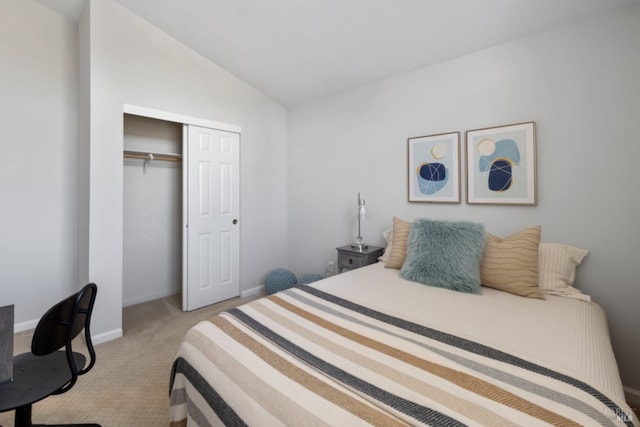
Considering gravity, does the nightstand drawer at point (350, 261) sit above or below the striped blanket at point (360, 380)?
above

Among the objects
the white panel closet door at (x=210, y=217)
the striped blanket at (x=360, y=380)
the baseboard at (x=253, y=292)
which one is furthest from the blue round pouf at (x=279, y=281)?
the striped blanket at (x=360, y=380)

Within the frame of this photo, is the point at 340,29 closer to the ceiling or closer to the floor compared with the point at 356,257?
closer to the ceiling

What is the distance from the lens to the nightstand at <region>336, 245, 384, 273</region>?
2.79 metres

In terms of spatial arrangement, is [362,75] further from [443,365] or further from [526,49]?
[443,365]

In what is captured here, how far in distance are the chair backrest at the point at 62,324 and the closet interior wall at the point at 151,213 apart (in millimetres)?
2039

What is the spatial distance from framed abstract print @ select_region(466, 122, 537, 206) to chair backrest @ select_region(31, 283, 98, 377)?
2688 millimetres

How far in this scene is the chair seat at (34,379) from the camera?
1.17 m

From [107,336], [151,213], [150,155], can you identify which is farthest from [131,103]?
[107,336]

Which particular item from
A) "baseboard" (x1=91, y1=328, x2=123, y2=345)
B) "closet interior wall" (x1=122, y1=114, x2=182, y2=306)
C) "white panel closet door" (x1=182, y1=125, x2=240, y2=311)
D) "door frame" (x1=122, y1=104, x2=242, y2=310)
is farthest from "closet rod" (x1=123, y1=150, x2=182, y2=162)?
"baseboard" (x1=91, y1=328, x2=123, y2=345)

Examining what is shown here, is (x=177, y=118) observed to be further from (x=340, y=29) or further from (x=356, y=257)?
(x=356, y=257)

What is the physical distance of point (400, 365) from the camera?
1045mm

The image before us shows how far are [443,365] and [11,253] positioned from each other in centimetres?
363

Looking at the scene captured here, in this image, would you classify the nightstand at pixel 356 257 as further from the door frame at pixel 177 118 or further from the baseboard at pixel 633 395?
the baseboard at pixel 633 395

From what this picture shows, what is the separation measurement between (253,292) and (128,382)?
5.83 ft
